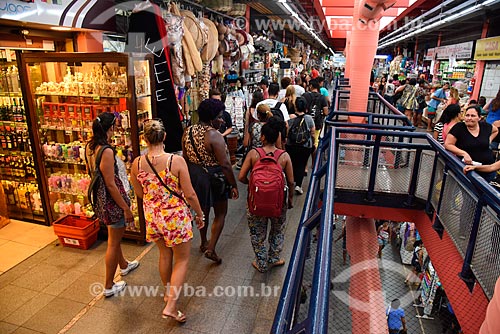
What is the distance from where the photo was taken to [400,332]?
171 inches

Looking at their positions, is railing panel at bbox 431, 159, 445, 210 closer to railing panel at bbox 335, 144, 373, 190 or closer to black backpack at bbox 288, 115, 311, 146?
railing panel at bbox 335, 144, 373, 190

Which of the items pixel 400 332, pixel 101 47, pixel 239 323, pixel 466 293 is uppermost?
pixel 101 47

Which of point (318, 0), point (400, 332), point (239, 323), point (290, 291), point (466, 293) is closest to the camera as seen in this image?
point (290, 291)

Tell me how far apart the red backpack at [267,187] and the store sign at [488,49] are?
9938mm

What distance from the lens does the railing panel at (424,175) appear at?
371cm

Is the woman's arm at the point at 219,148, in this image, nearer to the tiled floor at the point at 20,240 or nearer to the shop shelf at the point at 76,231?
the shop shelf at the point at 76,231

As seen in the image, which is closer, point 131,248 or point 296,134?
point 131,248

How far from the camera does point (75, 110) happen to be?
403 cm

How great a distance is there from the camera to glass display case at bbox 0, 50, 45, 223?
14.0ft

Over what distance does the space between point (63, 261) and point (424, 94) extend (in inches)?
493

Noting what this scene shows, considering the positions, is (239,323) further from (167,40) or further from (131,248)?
(167,40)

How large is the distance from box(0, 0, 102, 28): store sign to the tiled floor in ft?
8.24

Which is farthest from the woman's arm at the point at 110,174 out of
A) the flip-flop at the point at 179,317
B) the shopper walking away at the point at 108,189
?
the flip-flop at the point at 179,317

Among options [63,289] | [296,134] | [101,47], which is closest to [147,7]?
[101,47]
